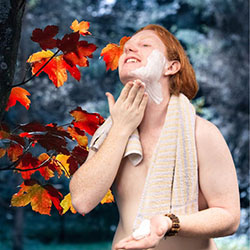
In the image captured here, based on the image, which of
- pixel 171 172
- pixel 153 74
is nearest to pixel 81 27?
pixel 153 74

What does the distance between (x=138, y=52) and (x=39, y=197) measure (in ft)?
1.61

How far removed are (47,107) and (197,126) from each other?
4938 millimetres

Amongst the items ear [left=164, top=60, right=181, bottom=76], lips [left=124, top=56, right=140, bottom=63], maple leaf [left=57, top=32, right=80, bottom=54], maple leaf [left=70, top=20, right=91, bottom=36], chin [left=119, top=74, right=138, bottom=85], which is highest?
maple leaf [left=70, top=20, right=91, bottom=36]

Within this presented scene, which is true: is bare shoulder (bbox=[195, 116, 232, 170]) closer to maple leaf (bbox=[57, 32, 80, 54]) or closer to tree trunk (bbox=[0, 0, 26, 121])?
maple leaf (bbox=[57, 32, 80, 54])

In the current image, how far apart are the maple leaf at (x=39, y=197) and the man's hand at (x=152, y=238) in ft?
1.20

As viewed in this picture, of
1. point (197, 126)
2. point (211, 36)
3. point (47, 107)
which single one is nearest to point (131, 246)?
point (197, 126)

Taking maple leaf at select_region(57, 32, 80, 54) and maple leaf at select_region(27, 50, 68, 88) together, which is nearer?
maple leaf at select_region(57, 32, 80, 54)

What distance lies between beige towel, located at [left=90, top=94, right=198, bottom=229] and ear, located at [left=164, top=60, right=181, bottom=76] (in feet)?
0.48

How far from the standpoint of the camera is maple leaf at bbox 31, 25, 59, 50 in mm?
1116

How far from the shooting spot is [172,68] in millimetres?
1152

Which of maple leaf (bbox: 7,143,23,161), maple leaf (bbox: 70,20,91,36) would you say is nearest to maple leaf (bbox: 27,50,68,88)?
maple leaf (bbox: 70,20,91,36)

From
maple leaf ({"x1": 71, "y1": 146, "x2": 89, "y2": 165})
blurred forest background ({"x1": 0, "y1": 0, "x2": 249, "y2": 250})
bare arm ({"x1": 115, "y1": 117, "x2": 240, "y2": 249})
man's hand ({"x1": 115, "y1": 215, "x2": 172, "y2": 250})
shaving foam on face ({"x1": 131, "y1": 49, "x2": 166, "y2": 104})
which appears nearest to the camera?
man's hand ({"x1": 115, "y1": 215, "x2": 172, "y2": 250})

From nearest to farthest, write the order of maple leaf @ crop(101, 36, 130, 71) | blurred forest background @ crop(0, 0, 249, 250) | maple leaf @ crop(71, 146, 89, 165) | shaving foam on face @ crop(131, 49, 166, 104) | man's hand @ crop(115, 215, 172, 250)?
man's hand @ crop(115, 215, 172, 250)
shaving foam on face @ crop(131, 49, 166, 104)
maple leaf @ crop(71, 146, 89, 165)
maple leaf @ crop(101, 36, 130, 71)
blurred forest background @ crop(0, 0, 249, 250)

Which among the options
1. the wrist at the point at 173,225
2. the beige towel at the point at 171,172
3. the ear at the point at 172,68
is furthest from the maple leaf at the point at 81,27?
the wrist at the point at 173,225
